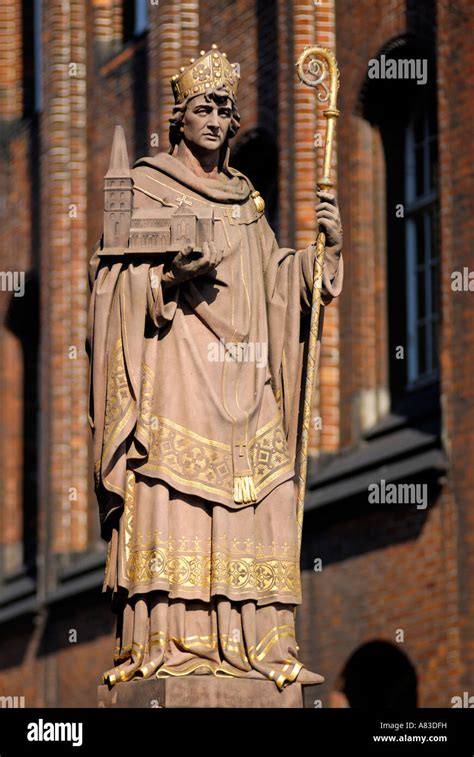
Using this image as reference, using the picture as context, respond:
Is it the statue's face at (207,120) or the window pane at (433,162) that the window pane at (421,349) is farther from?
the statue's face at (207,120)

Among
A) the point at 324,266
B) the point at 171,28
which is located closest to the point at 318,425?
the point at 171,28

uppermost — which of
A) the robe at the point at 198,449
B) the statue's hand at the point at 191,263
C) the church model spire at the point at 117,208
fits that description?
the church model spire at the point at 117,208

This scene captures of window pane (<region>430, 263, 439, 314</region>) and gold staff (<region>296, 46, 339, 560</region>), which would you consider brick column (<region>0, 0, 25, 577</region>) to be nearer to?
window pane (<region>430, 263, 439, 314</region>)

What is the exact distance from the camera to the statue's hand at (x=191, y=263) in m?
12.2

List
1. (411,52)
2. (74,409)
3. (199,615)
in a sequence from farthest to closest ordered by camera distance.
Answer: (74,409), (411,52), (199,615)

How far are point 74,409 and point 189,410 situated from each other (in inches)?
664

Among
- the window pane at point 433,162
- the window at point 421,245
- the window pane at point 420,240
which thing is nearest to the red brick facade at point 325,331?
the window at point 421,245

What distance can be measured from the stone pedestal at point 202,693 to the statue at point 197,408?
0.24ft

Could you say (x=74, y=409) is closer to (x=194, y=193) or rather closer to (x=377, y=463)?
(x=377, y=463)

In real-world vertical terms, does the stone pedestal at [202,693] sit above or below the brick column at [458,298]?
below

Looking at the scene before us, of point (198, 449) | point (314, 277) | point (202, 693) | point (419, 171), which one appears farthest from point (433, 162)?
point (202, 693)

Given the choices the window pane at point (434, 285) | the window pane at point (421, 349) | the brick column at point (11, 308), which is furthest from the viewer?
the brick column at point (11, 308)

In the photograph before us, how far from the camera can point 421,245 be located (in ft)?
77.6

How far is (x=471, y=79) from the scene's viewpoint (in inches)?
835
